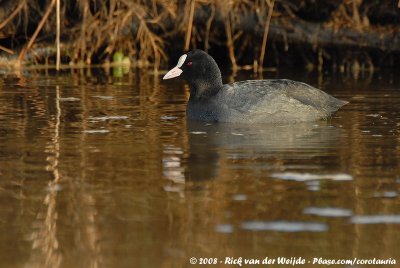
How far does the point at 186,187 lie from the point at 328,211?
3.71ft

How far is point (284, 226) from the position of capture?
572cm

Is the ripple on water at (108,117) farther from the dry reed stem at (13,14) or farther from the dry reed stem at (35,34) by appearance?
the dry reed stem at (13,14)

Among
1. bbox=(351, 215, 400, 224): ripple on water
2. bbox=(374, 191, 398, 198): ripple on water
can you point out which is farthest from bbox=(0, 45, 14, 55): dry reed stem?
bbox=(351, 215, 400, 224): ripple on water

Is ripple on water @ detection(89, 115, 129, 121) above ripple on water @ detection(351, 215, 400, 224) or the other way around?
the other way around

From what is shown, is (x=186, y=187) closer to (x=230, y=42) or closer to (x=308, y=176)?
(x=308, y=176)

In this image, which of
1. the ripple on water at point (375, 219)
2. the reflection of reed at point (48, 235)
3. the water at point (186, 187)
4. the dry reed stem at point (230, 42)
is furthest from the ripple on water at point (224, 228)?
the dry reed stem at point (230, 42)

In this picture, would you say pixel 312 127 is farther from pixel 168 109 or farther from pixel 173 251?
pixel 173 251

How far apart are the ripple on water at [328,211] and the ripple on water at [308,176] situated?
0.91 metres

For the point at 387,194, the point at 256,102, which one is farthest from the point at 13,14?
the point at 387,194

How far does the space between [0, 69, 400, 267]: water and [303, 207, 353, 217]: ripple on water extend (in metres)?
0.01

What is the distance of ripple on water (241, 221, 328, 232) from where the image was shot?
5645 millimetres

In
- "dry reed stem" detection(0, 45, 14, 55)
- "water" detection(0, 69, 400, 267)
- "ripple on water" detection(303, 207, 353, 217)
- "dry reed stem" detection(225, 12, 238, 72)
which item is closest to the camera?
"water" detection(0, 69, 400, 267)

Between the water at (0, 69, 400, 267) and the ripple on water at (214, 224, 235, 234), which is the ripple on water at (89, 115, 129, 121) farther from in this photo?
the ripple on water at (214, 224, 235, 234)

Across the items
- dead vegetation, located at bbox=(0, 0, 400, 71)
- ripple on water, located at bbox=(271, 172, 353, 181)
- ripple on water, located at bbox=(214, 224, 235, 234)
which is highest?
dead vegetation, located at bbox=(0, 0, 400, 71)
